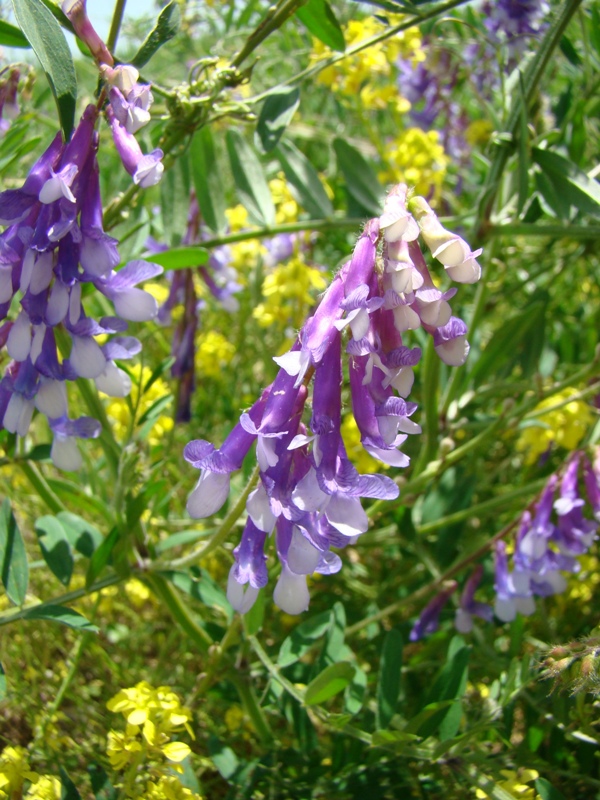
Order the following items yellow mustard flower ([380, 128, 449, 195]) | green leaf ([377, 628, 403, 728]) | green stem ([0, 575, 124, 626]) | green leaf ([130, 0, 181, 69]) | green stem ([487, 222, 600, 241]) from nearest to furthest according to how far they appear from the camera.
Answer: green leaf ([130, 0, 181, 69]) < green stem ([0, 575, 124, 626]) < green leaf ([377, 628, 403, 728]) < green stem ([487, 222, 600, 241]) < yellow mustard flower ([380, 128, 449, 195])

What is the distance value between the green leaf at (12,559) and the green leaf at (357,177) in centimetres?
81

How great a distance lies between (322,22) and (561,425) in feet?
2.73

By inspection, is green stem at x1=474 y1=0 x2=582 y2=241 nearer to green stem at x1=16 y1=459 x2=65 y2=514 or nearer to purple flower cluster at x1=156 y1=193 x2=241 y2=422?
purple flower cluster at x1=156 y1=193 x2=241 y2=422

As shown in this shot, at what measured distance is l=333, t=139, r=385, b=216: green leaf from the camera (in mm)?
1387

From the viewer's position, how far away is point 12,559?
0.97 m

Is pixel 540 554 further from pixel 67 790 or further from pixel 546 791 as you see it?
pixel 67 790

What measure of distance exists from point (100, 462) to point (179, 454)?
43 cm

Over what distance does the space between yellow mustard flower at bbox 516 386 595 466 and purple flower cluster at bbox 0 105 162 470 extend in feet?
2.79

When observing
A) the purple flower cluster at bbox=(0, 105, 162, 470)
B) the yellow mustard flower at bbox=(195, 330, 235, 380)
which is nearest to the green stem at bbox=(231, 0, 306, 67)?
the purple flower cluster at bbox=(0, 105, 162, 470)

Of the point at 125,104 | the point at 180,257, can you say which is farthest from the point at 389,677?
the point at 125,104

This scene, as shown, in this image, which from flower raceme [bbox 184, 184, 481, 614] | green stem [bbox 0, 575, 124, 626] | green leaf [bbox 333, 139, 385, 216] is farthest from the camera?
green leaf [bbox 333, 139, 385, 216]

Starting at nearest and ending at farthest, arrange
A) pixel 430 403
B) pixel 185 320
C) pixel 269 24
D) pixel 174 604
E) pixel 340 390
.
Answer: pixel 340 390, pixel 269 24, pixel 174 604, pixel 430 403, pixel 185 320

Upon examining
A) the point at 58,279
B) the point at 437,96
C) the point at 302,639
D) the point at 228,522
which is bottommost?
the point at 302,639

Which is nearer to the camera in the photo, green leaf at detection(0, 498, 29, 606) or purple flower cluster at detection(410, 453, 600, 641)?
green leaf at detection(0, 498, 29, 606)
